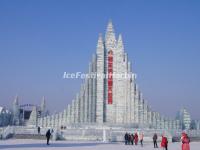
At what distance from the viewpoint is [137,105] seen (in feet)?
207

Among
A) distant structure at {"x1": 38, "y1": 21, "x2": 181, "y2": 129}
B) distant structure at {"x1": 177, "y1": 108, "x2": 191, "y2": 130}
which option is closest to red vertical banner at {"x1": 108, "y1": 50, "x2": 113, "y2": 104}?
distant structure at {"x1": 38, "y1": 21, "x2": 181, "y2": 129}

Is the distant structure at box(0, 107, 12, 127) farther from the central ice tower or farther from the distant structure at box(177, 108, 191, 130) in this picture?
the distant structure at box(177, 108, 191, 130)

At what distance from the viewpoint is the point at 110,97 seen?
64.3 m

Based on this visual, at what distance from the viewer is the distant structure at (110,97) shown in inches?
2480

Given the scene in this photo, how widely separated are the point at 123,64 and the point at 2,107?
40948mm

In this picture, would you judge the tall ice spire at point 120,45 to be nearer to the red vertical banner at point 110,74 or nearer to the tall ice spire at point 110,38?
the tall ice spire at point 110,38

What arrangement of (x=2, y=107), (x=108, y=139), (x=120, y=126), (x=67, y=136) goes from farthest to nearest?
(x=2, y=107) < (x=120, y=126) < (x=67, y=136) < (x=108, y=139)

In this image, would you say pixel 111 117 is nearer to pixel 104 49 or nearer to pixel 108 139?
pixel 104 49

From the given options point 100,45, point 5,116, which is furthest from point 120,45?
point 5,116

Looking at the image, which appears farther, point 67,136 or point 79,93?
point 79,93

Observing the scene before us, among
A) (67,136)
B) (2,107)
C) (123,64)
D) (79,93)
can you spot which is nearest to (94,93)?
(79,93)

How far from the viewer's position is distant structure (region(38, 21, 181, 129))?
63.0 meters

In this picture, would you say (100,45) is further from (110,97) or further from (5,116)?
(5,116)

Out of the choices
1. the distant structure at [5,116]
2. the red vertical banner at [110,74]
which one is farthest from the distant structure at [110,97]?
the distant structure at [5,116]
